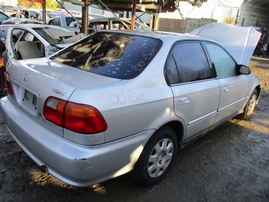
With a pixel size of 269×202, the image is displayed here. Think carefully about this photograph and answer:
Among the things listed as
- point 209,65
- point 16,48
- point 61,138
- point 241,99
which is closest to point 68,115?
point 61,138

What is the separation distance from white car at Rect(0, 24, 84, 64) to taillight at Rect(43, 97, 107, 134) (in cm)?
352

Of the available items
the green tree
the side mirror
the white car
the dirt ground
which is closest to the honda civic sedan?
the dirt ground

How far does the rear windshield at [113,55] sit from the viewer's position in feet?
7.47

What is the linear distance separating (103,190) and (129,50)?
151 centimetres

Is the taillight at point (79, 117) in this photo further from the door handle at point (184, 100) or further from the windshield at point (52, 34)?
the windshield at point (52, 34)

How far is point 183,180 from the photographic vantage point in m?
2.71

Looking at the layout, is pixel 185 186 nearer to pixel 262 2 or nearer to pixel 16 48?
pixel 16 48

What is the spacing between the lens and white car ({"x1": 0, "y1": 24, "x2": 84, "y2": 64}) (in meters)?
5.07

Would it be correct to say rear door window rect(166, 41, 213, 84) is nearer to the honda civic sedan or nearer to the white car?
the honda civic sedan

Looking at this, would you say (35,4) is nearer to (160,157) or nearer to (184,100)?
(184,100)

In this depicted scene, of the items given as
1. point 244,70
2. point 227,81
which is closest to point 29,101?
point 227,81

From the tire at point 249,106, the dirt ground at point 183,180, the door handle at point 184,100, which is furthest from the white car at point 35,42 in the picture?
the tire at point 249,106

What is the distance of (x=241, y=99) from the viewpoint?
4.01m

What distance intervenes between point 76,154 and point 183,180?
1.46 metres
